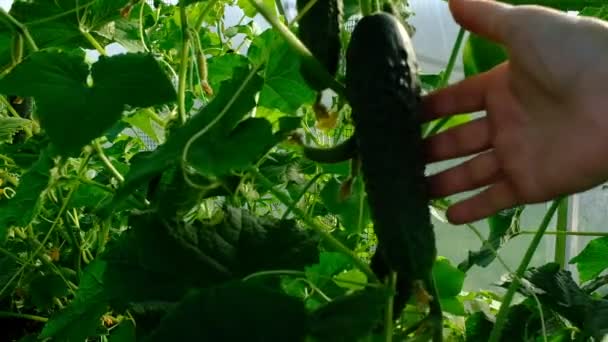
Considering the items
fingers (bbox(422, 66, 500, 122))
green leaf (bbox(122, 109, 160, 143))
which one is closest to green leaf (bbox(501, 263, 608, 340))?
fingers (bbox(422, 66, 500, 122))

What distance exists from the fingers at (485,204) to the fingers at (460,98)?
0.08 meters

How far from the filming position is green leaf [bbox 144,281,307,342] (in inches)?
18.7

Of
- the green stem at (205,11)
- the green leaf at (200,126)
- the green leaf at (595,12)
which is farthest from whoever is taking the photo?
the green leaf at (595,12)

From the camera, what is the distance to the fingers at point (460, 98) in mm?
678

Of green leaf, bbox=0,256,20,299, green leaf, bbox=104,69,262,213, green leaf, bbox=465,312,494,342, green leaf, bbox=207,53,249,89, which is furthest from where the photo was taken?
green leaf, bbox=0,256,20,299

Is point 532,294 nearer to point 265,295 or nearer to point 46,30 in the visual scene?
point 265,295

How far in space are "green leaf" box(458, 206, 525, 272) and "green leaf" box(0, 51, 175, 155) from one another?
0.50 m

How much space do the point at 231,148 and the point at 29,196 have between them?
→ 0.41 m

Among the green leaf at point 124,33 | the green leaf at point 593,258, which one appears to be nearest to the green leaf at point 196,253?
the green leaf at point 124,33

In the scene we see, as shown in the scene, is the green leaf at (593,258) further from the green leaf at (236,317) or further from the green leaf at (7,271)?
the green leaf at (7,271)

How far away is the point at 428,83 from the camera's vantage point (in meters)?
0.98

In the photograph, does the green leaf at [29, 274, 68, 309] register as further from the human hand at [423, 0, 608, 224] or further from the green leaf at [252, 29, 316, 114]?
the human hand at [423, 0, 608, 224]

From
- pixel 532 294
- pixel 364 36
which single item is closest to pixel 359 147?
pixel 364 36

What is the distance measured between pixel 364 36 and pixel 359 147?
0.08m
